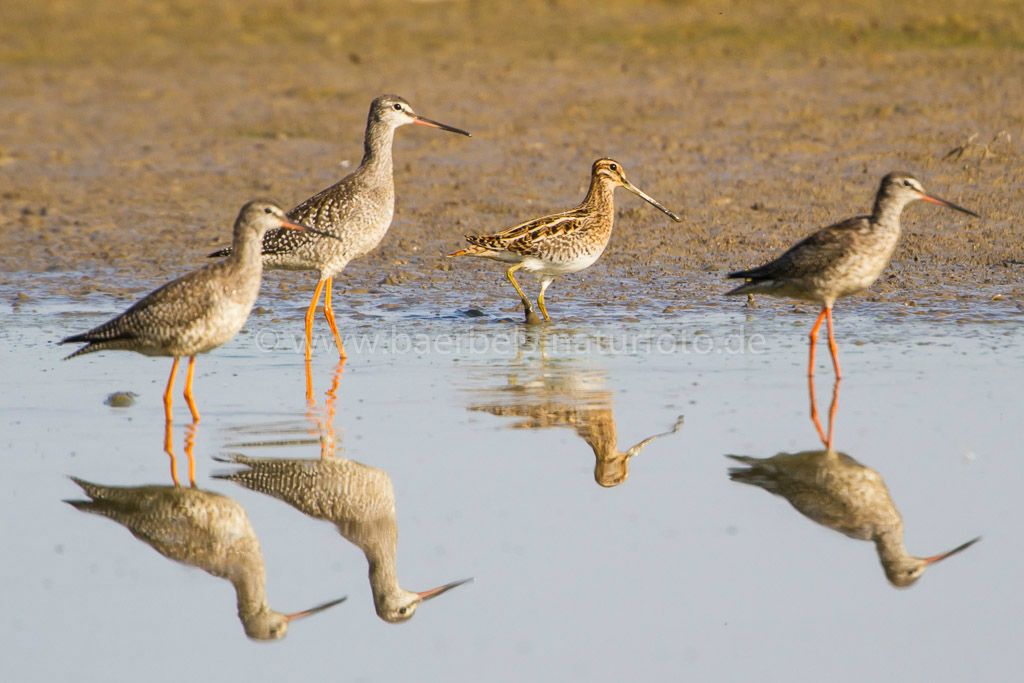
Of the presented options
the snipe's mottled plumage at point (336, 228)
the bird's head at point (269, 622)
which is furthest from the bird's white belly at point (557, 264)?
the bird's head at point (269, 622)

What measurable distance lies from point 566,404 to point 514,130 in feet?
28.7

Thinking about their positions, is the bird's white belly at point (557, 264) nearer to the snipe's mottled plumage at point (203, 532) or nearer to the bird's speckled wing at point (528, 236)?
the bird's speckled wing at point (528, 236)

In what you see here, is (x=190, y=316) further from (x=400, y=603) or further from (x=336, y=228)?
(x=400, y=603)

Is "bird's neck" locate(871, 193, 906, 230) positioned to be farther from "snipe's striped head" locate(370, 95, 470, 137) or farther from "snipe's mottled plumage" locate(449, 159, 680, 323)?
"snipe's striped head" locate(370, 95, 470, 137)

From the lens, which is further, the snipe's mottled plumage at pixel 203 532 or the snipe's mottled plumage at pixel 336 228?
the snipe's mottled plumage at pixel 336 228

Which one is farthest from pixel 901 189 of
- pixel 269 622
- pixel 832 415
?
pixel 269 622

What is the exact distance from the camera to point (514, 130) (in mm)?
17188

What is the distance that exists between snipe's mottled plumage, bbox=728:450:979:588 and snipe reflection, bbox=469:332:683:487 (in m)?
0.60

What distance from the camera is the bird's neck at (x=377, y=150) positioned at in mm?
11516

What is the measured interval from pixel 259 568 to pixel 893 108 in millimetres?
12646

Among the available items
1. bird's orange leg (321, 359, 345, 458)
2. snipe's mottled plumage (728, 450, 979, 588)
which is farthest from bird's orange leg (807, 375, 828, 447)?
bird's orange leg (321, 359, 345, 458)

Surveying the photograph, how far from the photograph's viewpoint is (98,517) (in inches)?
276

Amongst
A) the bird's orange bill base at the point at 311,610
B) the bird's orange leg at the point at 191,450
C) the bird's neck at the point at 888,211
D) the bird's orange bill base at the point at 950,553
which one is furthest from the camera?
the bird's neck at the point at 888,211

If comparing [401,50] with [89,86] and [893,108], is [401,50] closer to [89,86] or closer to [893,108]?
[89,86]
